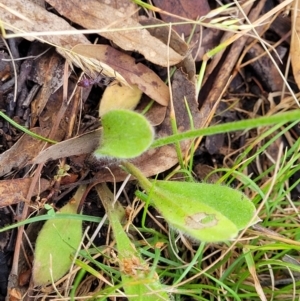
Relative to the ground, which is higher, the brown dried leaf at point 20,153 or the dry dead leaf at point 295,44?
the dry dead leaf at point 295,44

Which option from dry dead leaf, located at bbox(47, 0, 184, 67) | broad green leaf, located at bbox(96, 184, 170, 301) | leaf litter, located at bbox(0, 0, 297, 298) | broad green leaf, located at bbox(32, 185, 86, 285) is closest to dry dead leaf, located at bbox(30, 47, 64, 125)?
leaf litter, located at bbox(0, 0, 297, 298)

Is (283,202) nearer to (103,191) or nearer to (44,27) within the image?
(103,191)

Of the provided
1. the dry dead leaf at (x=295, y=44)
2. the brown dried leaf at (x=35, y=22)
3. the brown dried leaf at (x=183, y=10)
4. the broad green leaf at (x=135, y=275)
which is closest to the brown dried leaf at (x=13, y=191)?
the broad green leaf at (x=135, y=275)

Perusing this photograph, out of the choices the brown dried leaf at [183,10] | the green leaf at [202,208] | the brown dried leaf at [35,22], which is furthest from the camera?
the brown dried leaf at [183,10]

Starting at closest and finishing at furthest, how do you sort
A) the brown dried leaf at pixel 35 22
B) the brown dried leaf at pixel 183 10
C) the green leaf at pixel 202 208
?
1. the green leaf at pixel 202 208
2. the brown dried leaf at pixel 35 22
3. the brown dried leaf at pixel 183 10

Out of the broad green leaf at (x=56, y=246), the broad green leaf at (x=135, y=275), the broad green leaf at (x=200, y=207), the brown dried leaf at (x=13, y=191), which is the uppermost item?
the broad green leaf at (x=200, y=207)

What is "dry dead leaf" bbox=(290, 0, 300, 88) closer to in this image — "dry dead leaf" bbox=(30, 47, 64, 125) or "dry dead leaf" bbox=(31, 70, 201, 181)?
"dry dead leaf" bbox=(31, 70, 201, 181)

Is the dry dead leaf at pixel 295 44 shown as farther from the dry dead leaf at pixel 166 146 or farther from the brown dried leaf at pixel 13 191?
the brown dried leaf at pixel 13 191
